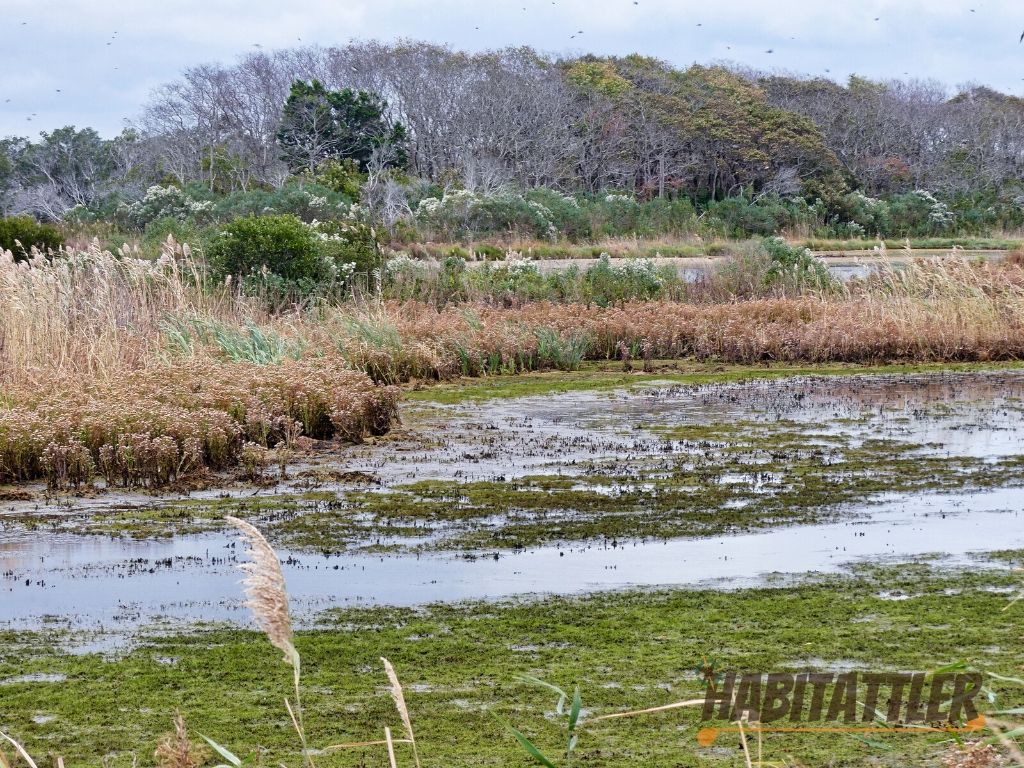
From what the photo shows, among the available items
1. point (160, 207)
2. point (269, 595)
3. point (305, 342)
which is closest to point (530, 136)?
point (160, 207)

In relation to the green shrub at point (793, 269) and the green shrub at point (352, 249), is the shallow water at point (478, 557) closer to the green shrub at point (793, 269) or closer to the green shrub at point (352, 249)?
the green shrub at point (352, 249)

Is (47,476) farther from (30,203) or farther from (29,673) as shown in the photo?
(30,203)

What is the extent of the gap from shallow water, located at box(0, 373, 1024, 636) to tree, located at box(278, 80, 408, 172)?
152ft

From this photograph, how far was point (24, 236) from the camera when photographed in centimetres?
2283

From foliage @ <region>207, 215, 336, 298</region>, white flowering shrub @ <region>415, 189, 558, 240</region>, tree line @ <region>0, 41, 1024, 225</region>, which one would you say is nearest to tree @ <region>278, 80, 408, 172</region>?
tree line @ <region>0, 41, 1024, 225</region>

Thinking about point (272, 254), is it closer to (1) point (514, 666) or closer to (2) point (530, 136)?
(1) point (514, 666)

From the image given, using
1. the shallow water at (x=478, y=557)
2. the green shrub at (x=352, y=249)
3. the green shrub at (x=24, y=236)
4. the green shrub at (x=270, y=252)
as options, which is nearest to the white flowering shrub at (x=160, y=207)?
the green shrub at (x=24, y=236)

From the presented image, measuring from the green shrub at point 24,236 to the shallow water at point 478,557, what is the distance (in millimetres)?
12078

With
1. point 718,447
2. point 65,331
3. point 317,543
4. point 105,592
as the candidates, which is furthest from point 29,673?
point 65,331

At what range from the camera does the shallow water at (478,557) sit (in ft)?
24.1

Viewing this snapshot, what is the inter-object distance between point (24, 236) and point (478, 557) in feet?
55.1

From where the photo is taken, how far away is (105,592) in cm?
754

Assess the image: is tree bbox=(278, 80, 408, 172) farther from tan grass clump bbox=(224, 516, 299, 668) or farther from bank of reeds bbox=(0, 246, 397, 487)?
tan grass clump bbox=(224, 516, 299, 668)

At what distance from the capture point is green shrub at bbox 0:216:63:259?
2231 centimetres
